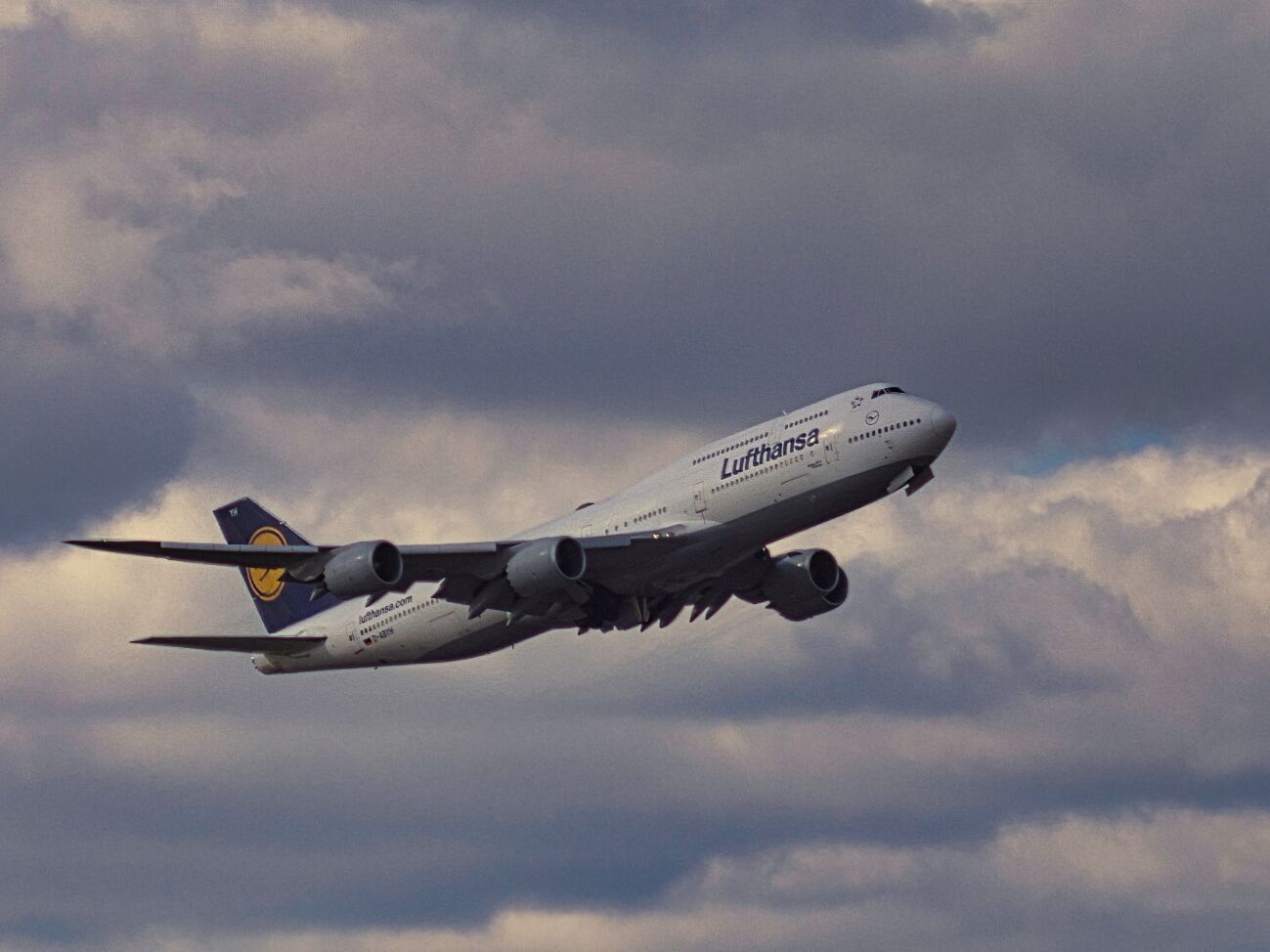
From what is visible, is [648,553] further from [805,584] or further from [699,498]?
[805,584]

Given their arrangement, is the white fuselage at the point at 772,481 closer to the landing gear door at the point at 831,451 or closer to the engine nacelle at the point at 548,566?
the landing gear door at the point at 831,451

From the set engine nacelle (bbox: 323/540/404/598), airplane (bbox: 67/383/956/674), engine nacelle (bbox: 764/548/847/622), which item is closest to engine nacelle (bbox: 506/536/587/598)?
airplane (bbox: 67/383/956/674)

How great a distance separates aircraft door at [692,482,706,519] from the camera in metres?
104

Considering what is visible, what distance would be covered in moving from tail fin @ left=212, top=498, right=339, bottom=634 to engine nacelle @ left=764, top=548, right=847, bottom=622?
72.2ft

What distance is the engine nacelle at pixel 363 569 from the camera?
10194 cm

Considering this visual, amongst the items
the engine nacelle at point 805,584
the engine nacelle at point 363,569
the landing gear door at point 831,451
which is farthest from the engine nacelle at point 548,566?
the engine nacelle at point 805,584

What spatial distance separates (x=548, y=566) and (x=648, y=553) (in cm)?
440

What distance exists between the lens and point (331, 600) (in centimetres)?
12206

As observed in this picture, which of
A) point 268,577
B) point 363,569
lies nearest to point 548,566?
point 363,569

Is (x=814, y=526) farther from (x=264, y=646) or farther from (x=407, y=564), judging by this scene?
(x=264, y=646)

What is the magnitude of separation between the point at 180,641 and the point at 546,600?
1756 cm

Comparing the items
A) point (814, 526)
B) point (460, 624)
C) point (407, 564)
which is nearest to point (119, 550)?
point (407, 564)

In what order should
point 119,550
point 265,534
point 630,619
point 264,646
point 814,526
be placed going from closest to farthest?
point 119,550 → point 814,526 → point 630,619 → point 264,646 → point 265,534

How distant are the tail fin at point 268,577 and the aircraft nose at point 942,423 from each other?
3482 cm
